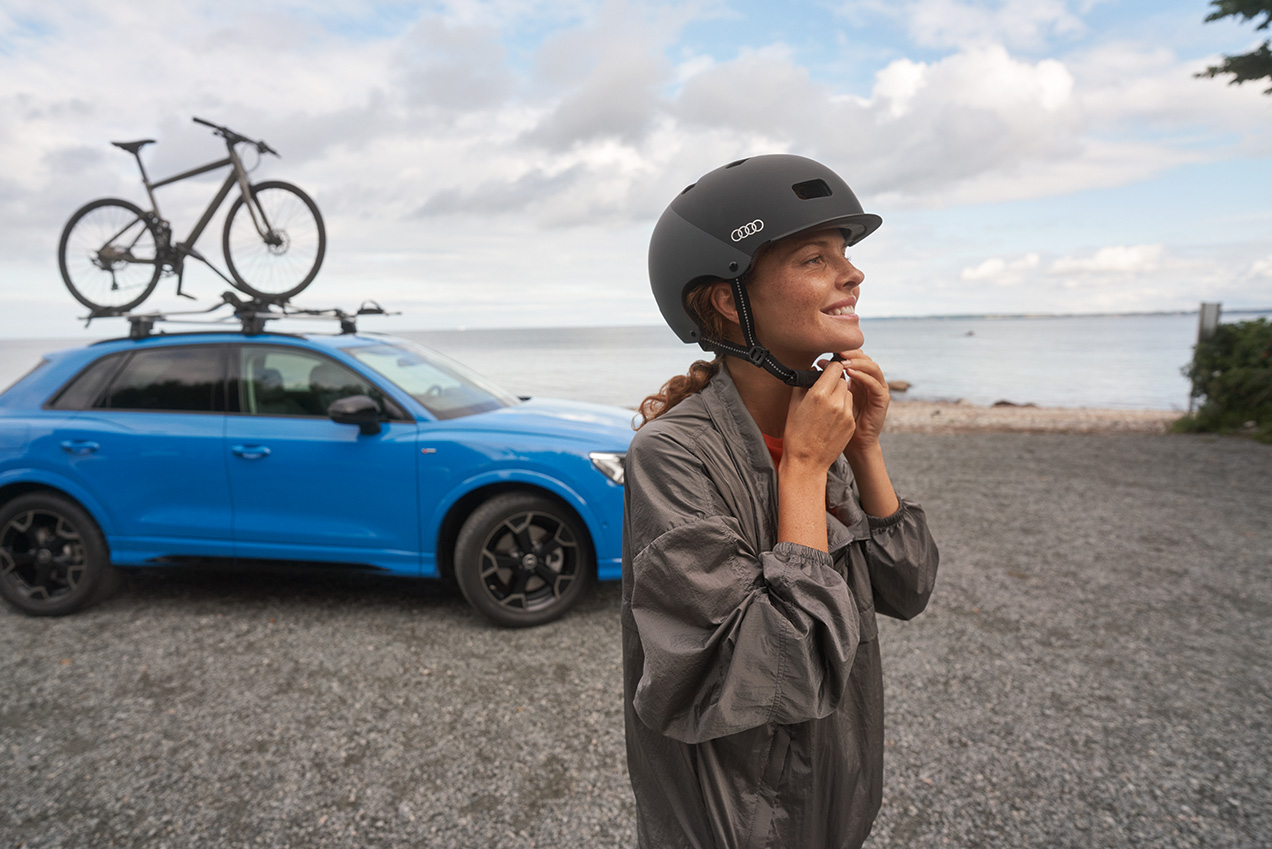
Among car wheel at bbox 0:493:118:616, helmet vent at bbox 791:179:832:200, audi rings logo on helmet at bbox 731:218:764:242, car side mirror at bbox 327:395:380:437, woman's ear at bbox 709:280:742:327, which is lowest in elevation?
car wheel at bbox 0:493:118:616

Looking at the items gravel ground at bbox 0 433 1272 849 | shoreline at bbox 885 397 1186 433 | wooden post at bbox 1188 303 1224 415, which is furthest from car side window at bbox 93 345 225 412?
wooden post at bbox 1188 303 1224 415

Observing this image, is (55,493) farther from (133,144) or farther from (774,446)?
(774,446)

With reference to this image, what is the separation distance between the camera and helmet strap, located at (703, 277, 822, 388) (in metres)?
1.41

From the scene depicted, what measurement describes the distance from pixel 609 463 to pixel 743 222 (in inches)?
114

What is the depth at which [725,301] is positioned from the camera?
1501 millimetres

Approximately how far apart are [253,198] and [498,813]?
492 cm

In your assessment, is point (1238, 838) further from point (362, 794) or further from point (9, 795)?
point (9, 795)

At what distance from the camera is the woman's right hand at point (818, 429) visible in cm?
122

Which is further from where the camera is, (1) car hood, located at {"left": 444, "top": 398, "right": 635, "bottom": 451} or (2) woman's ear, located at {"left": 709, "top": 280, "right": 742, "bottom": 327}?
(1) car hood, located at {"left": 444, "top": 398, "right": 635, "bottom": 451}

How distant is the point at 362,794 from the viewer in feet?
9.36

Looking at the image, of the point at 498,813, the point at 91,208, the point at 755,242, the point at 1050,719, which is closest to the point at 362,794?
the point at 498,813

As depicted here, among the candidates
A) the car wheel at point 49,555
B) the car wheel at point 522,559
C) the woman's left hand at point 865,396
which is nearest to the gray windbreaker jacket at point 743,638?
the woman's left hand at point 865,396

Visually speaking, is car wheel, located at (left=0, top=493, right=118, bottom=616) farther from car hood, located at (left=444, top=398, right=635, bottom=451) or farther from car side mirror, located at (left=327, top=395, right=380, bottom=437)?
car hood, located at (left=444, top=398, right=635, bottom=451)

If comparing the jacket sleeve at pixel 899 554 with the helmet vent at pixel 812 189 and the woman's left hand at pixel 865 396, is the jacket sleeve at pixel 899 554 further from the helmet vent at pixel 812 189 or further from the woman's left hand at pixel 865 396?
the helmet vent at pixel 812 189
